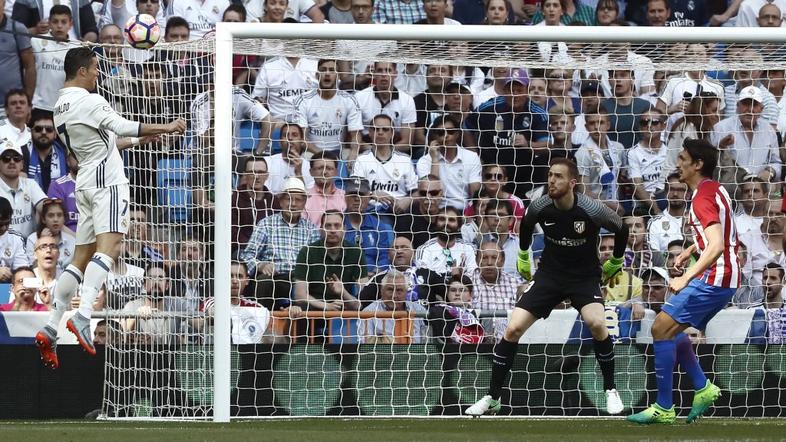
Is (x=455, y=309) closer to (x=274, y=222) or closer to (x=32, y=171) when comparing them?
(x=274, y=222)

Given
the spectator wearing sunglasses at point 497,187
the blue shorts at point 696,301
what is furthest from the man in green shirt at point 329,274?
the blue shorts at point 696,301

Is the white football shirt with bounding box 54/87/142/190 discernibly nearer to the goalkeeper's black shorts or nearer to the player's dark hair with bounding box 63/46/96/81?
the player's dark hair with bounding box 63/46/96/81

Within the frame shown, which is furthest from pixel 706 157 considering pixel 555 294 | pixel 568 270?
pixel 555 294

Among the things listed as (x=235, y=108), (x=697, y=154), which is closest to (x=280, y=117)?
(x=235, y=108)

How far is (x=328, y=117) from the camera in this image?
12281mm

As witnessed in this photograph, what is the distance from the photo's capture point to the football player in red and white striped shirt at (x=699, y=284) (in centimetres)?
820

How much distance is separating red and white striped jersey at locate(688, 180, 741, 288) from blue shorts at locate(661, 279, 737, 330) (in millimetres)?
51

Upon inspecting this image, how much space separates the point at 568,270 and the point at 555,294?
0.22m

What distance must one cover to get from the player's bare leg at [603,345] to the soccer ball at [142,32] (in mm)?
3709

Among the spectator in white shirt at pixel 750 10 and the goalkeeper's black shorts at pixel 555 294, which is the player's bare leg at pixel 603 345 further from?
the spectator in white shirt at pixel 750 10

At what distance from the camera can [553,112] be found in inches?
481

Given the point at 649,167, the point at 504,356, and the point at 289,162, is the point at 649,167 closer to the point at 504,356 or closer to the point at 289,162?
the point at 289,162

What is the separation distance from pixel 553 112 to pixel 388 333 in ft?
10.4

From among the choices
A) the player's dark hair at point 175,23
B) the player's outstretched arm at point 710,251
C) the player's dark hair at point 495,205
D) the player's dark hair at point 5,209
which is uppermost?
the player's dark hair at point 175,23
